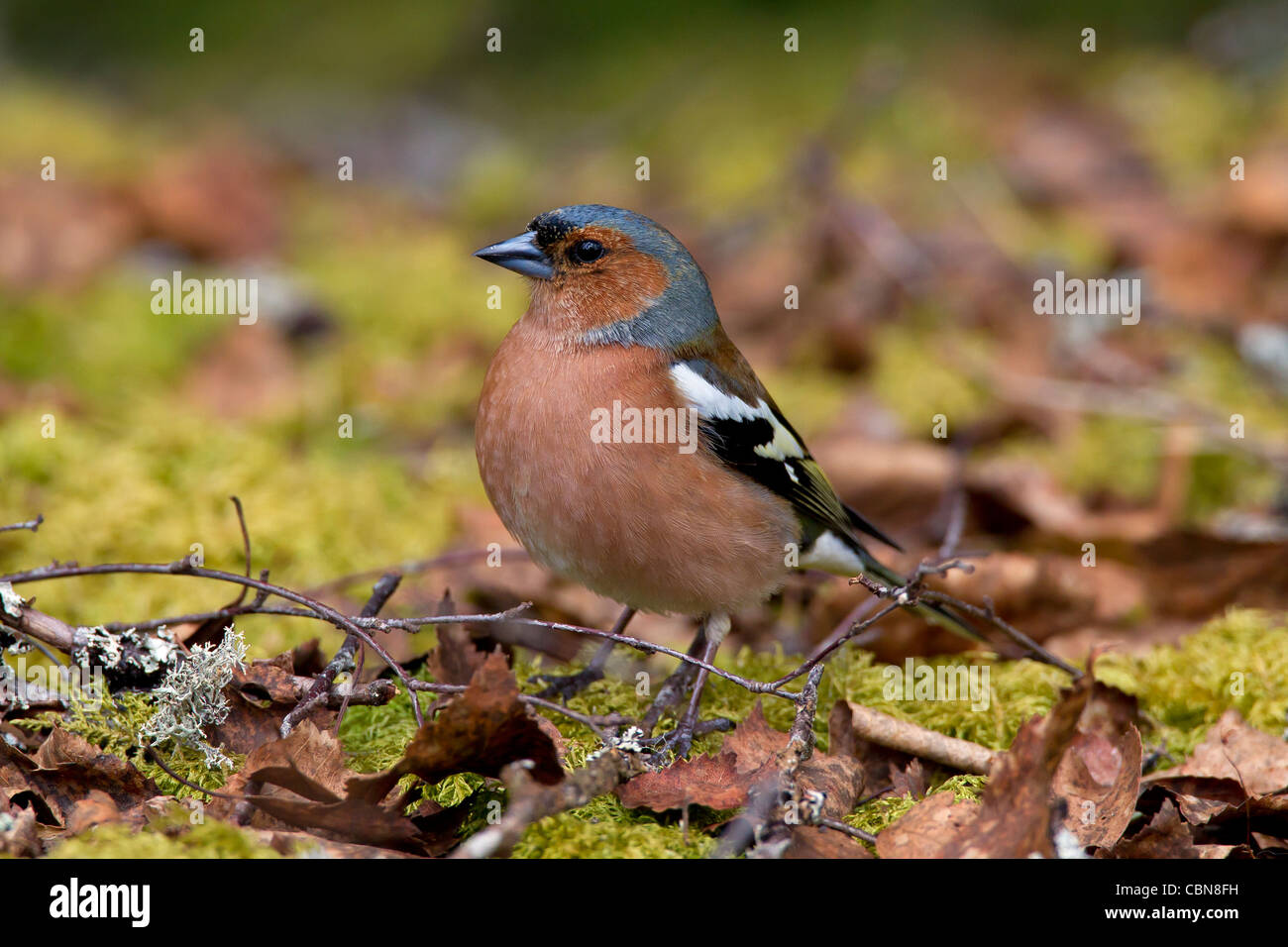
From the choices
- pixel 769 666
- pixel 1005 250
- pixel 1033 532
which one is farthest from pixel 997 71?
pixel 769 666

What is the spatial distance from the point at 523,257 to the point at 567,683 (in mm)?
1462

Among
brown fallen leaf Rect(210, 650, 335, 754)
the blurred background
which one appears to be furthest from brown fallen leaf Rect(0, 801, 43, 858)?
the blurred background

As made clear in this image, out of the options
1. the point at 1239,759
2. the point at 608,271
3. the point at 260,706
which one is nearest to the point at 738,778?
the point at 260,706

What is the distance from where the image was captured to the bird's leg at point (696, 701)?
313 centimetres

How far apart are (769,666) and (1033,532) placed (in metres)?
1.79

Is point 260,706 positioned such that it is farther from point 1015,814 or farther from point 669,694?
point 1015,814

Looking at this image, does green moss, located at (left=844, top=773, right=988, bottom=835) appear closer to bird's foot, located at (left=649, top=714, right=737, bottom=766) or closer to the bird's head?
bird's foot, located at (left=649, top=714, right=737, bottom=766)

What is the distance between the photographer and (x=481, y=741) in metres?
2.56

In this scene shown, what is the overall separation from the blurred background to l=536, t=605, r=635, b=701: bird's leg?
21.5 inches

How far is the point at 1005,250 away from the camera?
310 inches

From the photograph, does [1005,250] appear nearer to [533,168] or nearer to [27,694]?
[533,168]

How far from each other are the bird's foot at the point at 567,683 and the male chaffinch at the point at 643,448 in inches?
3.9

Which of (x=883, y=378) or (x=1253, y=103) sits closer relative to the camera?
(x=883, y=378)

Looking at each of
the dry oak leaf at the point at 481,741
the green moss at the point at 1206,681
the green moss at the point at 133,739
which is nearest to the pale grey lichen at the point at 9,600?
the green moss at the point at 133,739
